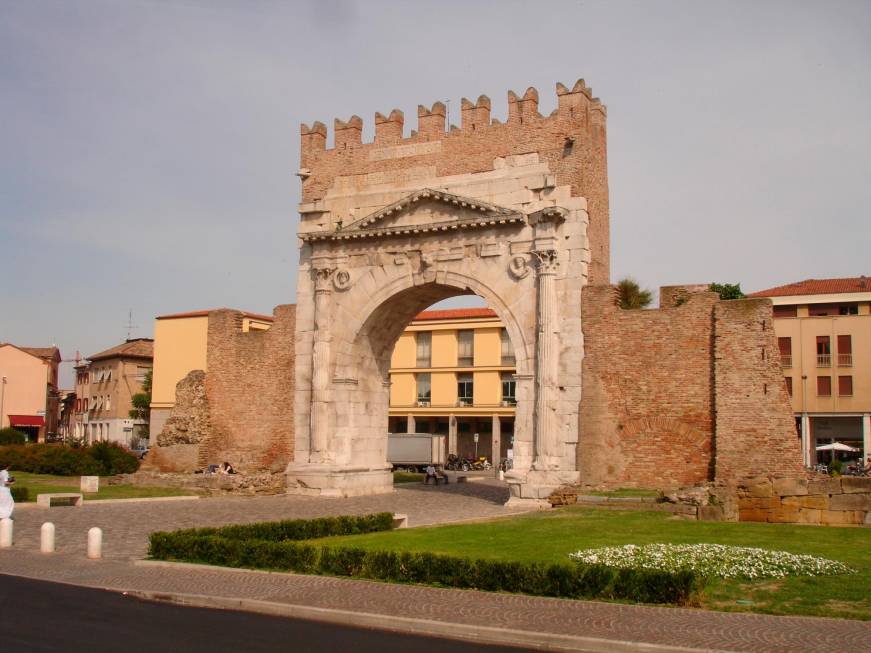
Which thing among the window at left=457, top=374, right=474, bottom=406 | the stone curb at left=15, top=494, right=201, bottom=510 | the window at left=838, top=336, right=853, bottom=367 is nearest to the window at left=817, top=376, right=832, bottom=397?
the window at left=838, top=336, right=853, bottom=367

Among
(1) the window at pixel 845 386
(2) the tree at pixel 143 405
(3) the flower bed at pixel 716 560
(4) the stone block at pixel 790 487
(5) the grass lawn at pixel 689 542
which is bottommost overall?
Answer: (5) the grass lawn at pixel 689 542

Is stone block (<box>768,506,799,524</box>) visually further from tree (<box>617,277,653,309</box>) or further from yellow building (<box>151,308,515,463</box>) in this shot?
yellow building (<box>151,308,515,463</box>)

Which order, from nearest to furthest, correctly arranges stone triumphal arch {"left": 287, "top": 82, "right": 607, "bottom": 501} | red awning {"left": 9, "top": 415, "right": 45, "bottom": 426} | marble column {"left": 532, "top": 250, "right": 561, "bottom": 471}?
marble column {"left": 532, "top": 250, "right": 561, "bottom": 471} → stone triumphal arch {"left": 287, "top": 82, "right": 607, "bottom": 501} → red awning {"left": 9, "top": 415, "right": 45, "bottom": 426}

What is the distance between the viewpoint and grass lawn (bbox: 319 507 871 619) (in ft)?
32.1

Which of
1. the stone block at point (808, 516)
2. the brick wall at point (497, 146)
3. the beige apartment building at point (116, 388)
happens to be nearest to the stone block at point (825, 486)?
the stone block at point (808, 516)

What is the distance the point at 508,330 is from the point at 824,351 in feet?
93.5

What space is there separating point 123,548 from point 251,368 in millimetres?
14250

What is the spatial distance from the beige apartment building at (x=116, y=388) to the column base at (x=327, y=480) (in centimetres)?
4368

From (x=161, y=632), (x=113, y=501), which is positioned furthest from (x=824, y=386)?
(x=161, y=632)

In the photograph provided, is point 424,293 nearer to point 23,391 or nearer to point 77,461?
point 77,461

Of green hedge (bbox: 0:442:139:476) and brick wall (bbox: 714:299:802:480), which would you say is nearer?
brick wall (bbox: 714:299:802:480)

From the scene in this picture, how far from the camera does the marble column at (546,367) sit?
22.6 m

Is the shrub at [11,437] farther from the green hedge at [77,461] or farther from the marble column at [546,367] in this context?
the marble column at [546,367]

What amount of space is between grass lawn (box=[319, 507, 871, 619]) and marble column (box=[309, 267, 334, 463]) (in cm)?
826
